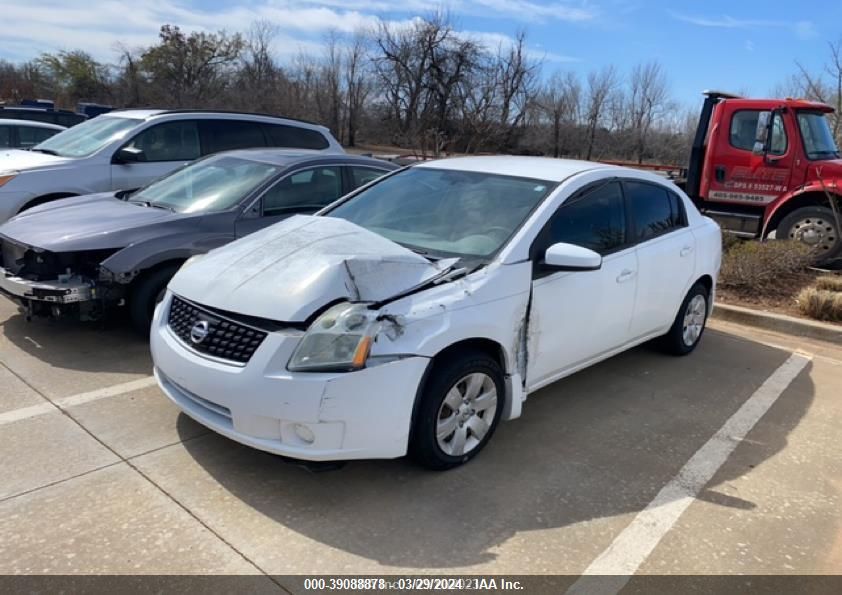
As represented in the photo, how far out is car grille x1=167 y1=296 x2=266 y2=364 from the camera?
301 centimetres

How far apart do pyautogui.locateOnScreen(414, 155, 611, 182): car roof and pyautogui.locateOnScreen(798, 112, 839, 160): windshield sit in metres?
6.52

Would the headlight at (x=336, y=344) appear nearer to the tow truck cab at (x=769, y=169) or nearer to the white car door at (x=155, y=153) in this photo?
the white car door at (x=155, y=153)

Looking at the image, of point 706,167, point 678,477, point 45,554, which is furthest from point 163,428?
point 706,167

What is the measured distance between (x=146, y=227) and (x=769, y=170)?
28.7ft

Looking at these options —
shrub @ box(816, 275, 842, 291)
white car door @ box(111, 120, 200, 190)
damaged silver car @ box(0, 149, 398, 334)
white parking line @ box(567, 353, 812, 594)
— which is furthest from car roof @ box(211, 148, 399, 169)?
shrub @ box(816, 275, 842, 291)

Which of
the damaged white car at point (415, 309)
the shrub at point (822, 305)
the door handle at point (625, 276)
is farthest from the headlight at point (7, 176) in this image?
the shrub at point (822, 305)

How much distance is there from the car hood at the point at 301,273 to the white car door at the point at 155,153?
4172mm

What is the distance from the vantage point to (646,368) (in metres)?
5.22

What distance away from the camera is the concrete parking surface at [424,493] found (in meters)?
2.71

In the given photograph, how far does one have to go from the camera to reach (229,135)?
26.1 feet

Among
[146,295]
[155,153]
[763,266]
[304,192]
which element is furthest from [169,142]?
[763,266]

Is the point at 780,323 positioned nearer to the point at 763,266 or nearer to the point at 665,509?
the point at 763,266

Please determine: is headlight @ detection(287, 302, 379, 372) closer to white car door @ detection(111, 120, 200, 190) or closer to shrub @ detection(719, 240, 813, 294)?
white car door @ detection(111, 120, 200, 190)

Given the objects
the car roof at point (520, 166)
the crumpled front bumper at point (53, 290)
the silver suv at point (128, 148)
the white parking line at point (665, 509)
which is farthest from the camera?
the silver suv at point (128, 148)
